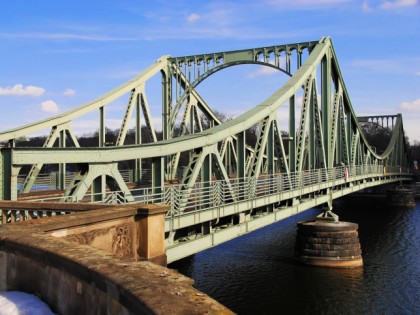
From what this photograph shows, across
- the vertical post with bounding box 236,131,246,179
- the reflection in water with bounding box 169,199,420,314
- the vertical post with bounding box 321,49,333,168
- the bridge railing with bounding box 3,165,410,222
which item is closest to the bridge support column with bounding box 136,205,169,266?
the bridge railing with bounding box 3,165,410,222

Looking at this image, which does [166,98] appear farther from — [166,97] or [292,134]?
[292,134]

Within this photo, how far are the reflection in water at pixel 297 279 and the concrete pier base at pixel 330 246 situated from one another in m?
0.41

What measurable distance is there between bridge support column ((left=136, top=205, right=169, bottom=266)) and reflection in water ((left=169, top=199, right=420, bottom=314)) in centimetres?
1051

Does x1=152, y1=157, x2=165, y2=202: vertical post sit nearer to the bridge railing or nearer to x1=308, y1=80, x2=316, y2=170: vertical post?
the bridge railing

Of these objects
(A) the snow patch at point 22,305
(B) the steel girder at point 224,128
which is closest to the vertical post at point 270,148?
(B) the steel girder at point 224,128

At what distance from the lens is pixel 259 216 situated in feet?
52.7

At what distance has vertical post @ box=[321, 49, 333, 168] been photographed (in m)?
28.7

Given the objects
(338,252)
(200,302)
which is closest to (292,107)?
(338,252)

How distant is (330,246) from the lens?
2292cm

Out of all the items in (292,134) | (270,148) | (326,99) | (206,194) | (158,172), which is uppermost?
(326,99)

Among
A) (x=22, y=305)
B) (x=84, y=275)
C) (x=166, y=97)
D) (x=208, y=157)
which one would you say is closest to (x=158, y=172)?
(x=208, y=157)

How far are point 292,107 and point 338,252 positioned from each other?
720cm

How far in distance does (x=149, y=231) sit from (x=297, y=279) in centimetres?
1548

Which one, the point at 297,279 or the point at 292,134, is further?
the point at 292,134
